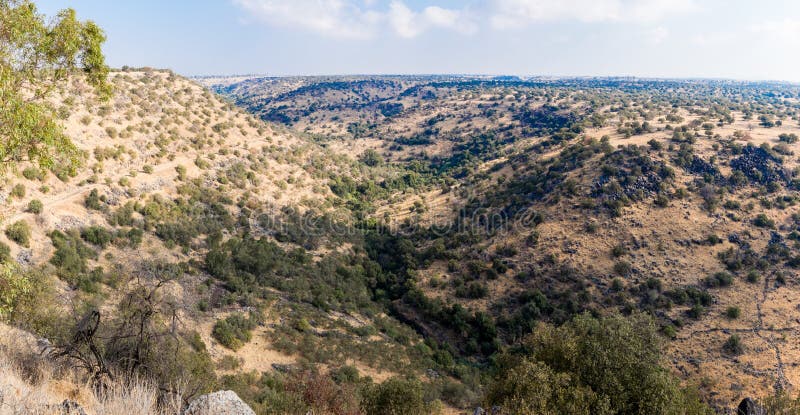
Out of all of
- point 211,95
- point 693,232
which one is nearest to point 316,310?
point 693,232

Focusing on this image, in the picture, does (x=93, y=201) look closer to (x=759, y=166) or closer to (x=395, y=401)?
(x=395, y=401)

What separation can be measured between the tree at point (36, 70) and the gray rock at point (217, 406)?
6193 mm

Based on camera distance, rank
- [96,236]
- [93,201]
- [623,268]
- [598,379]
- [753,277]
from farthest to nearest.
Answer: [623,268] → [753,277] → [93,201] → [96,236] → [598,379]

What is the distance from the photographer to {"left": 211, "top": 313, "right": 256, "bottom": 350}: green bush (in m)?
19.9

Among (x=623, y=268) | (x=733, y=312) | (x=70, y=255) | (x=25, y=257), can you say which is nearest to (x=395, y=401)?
(x=70, y=255)

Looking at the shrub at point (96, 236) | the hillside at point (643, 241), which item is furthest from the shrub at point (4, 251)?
the hillside at point (643, 241)

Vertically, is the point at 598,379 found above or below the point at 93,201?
below

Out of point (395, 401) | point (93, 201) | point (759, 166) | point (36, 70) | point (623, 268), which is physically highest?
point (36, 70)

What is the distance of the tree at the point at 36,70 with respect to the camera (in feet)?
24.1

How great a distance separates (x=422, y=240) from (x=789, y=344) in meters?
29.8

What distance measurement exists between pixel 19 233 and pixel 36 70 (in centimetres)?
1658

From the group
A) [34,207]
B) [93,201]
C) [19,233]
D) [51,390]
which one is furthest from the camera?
[93,201]

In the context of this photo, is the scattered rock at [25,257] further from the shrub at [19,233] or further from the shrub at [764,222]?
the shrub at [764,222]

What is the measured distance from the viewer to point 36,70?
862 cm
